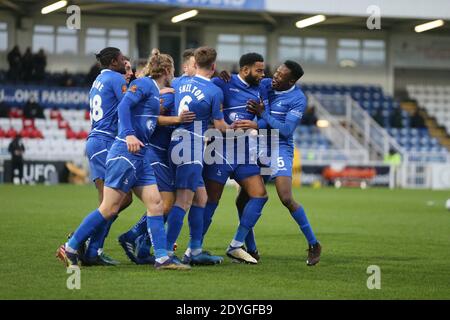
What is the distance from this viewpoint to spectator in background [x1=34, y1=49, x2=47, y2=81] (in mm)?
37562

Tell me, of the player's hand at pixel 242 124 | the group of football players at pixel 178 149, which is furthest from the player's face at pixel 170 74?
the player's hand at pixel 242 124

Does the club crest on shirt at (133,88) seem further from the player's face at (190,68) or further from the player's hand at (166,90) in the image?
the player's face at (190,68)

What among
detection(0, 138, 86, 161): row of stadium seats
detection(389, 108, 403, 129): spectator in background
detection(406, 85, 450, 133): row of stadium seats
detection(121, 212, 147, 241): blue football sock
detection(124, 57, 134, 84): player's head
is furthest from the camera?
detection(406, 85, 450, 133): row of stadium seats

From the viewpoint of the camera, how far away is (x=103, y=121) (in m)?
10.8

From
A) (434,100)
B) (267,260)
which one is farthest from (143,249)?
(434,100)

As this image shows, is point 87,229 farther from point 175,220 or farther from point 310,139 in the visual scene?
point 310,139

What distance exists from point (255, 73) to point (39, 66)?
90.6ft

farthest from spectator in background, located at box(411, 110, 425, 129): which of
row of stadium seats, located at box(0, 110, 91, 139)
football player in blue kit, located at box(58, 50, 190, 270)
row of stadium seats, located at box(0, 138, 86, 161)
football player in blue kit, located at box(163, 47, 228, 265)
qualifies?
football player in blue kit, located at box(58, 50, 190, 270)

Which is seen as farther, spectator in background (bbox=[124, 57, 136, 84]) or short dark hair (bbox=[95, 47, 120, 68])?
spectator in background (bbox=[124, 57, 136, 84])

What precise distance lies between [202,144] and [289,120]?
129cm

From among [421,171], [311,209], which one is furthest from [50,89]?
[311,209]

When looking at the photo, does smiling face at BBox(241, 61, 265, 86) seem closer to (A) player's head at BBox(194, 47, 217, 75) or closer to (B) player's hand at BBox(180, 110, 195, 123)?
(A) player's head at BBox(194, 47, 217, 75)

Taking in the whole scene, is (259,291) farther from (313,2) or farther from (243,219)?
(313,2)

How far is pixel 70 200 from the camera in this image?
899 inches
